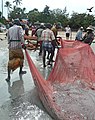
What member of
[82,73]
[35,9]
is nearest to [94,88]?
[82,73]

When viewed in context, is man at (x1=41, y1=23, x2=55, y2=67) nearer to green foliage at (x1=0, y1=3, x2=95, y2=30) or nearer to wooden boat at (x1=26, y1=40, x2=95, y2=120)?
wooden boat at (x1=26, y1=40, x2=95, y2=120)

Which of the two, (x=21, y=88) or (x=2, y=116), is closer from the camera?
(x=2, y=116)

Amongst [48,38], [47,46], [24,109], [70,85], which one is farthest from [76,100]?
[47,46]

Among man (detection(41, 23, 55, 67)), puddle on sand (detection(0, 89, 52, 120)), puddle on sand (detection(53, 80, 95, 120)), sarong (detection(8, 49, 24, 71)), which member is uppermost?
man (detection(41, 23, 55, 67))

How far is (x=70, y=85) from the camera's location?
659cm

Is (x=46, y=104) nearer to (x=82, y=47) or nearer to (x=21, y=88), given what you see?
(x=21, y=88)

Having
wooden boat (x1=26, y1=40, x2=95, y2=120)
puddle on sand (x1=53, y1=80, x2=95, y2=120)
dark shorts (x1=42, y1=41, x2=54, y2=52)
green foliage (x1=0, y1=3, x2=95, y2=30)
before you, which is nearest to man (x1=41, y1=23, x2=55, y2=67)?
dark shorts (x1=42, y1=41, x2=54, y2=52)

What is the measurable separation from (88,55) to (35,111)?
285 cm

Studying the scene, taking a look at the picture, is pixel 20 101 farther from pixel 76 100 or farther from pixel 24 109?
pixel 76 100

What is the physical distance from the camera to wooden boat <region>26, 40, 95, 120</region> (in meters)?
4.92

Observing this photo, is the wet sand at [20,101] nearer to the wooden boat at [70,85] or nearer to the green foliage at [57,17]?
the wooden boat at [70,85]

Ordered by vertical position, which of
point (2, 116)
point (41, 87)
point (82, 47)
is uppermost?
point (82, 47)

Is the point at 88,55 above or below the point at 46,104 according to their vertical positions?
above

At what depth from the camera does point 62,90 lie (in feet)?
20.4
